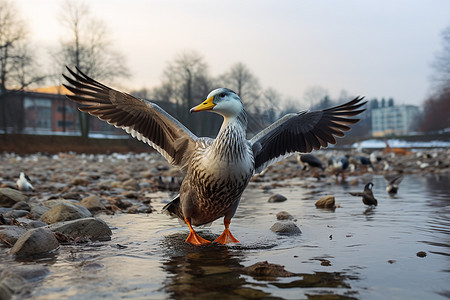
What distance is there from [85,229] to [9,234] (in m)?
0.72

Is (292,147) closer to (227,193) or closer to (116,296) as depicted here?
(227,193)

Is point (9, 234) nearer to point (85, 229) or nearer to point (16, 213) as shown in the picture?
point (85, 229)

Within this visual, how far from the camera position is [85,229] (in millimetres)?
4457

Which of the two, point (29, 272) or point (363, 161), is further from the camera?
point (363, 161)

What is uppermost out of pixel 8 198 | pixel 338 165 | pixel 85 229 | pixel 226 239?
pixel 338 165

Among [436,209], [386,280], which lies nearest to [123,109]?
[386,280]

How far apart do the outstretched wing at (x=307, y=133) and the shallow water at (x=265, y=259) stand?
92 centimetres

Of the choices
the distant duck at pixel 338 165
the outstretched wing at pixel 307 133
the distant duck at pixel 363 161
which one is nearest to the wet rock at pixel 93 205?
the outstretched wing at pixel 307 133

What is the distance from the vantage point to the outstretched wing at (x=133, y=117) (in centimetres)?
525

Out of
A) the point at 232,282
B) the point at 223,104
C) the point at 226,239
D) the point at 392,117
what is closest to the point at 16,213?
the point at 226,239

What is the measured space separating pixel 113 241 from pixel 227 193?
1254 millimetres

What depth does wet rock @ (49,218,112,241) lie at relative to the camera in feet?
14.3

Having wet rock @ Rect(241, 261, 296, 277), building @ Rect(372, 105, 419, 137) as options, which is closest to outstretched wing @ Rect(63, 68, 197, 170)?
wet rock @ Rect(241, 261, 296, 277)

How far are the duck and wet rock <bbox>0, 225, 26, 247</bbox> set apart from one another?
1.58 meters
